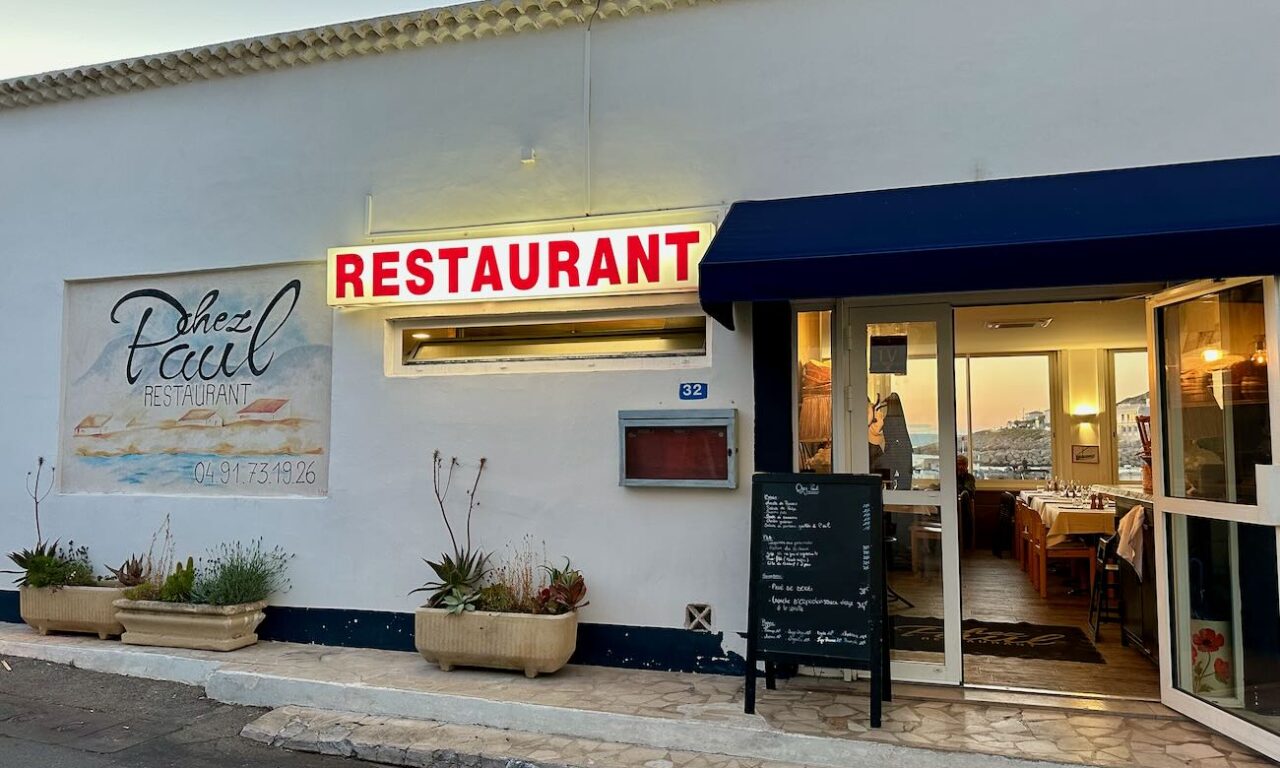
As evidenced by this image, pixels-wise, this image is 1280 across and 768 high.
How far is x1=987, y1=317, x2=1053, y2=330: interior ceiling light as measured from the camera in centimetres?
1034

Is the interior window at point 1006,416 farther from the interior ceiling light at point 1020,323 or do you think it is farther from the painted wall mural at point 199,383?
the painted wall mural at point 199,383

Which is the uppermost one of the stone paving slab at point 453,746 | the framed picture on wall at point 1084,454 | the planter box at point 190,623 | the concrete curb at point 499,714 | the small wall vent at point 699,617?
the framed picture on wall at point 1084,454

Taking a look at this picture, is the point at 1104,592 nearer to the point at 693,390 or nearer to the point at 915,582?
the point at 915,582

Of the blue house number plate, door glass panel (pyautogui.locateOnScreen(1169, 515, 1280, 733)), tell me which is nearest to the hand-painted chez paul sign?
the blue house number plate

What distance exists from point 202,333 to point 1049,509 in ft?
25.5

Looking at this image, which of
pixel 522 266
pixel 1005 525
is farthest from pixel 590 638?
pixel 1005 525

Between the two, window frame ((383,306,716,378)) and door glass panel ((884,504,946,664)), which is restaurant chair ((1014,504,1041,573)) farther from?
window frame ((383,306,716,378))

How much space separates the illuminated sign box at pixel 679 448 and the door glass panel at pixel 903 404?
95 cm

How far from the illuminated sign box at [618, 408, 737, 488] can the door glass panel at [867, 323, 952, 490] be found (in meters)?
0.95

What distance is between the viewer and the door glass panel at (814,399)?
18.9 feet

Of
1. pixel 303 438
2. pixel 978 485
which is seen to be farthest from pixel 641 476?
pixel 978 485

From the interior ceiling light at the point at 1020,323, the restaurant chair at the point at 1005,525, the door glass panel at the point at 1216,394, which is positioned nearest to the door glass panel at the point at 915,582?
the door glass panel at the point at 1216,394

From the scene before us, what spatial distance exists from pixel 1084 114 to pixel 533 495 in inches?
169

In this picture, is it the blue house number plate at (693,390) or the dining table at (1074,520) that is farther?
the dining table at (1074,520)
